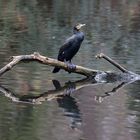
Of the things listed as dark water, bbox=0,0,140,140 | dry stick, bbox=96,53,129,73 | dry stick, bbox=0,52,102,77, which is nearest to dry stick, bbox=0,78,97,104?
dark water, bbox=0,0,140,140

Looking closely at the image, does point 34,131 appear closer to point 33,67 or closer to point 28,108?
point 28,108

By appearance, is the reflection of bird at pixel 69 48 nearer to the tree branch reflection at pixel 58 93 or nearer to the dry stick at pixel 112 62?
the tree branch reflection at pixel 58 93

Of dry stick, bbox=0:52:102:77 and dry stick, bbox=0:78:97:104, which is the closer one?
dry stick, bbox=0:78:97:104

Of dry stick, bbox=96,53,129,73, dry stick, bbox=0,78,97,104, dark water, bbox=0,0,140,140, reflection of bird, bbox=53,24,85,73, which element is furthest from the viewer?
reflection of bird, bbox=53,24,85,73

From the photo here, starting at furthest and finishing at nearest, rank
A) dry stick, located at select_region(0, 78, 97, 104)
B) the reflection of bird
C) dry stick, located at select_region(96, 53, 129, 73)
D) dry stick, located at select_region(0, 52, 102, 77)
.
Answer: the reflection of bird
dry stick, located at select_region(96, 53, 129, 73)
dry stick, located at select_region(0, 52, 102, 77)
dry stick, located at select_region(0, 78, 97, 104)

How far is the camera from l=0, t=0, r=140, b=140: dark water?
27.3 ft

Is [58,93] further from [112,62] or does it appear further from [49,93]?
[112,62]

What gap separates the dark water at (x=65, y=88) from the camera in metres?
8.32

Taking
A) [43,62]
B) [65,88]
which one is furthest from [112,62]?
[43,62]

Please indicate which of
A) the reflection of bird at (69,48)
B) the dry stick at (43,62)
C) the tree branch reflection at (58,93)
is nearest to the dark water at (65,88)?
the tree branch reflection at (58,93)

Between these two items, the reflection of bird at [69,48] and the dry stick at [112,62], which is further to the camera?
the reflection of bird at [69,48]

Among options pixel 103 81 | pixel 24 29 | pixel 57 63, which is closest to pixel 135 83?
pixel 103 81

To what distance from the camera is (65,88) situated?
36.3 ft

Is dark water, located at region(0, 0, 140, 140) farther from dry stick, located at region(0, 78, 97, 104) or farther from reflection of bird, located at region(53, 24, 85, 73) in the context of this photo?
reflection of bird, located at region(53, 24, 85, 73)
